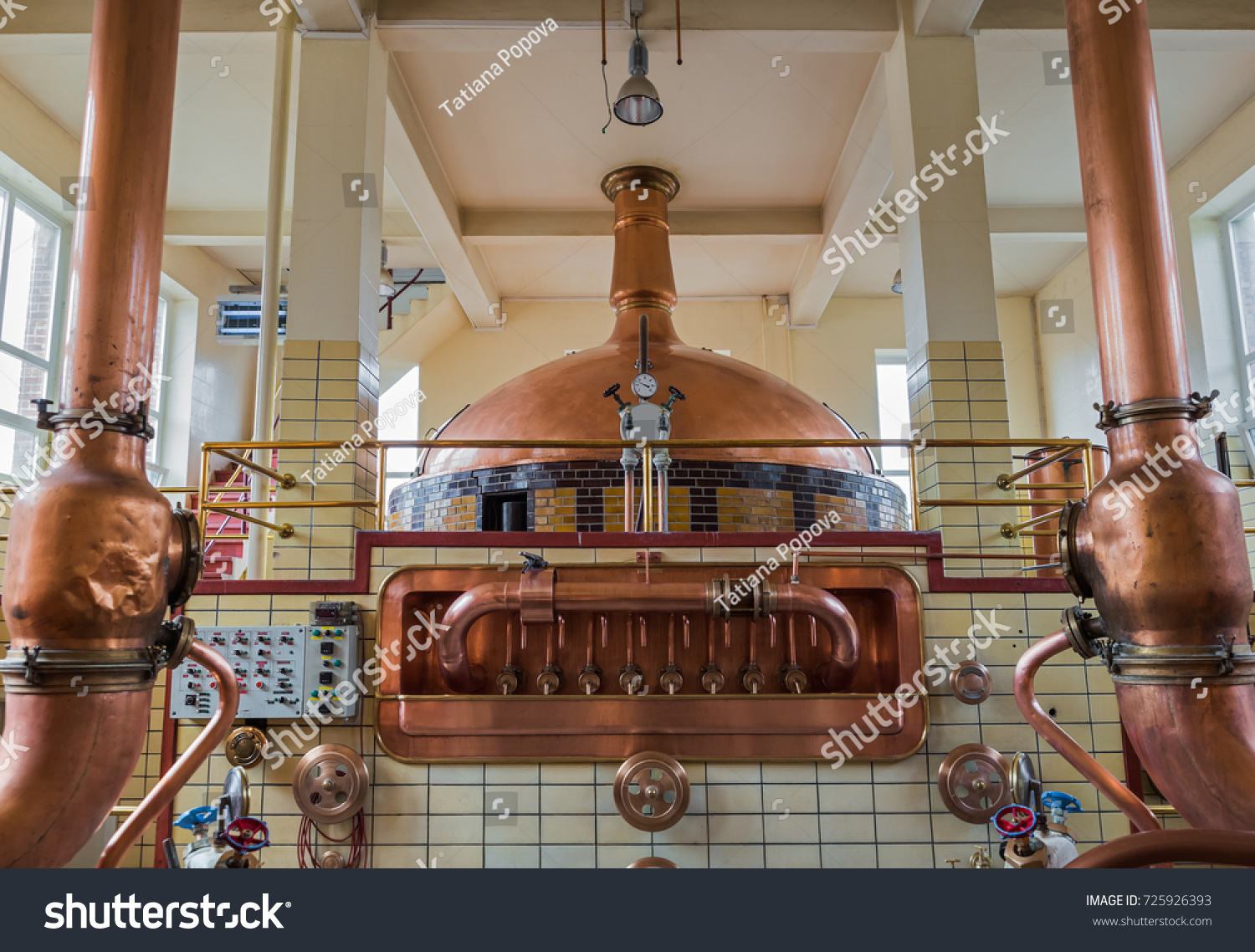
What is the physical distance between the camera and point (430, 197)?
7.91 metres

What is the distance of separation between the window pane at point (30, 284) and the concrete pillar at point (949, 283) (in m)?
6.83

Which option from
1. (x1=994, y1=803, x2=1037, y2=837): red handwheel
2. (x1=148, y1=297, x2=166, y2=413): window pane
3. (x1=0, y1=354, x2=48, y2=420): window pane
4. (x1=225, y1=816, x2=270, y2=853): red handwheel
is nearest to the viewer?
(x1=994, y1=803, x2=1037, y2=837): red handwheel

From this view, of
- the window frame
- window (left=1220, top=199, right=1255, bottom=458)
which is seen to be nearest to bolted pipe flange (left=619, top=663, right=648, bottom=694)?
the window frame

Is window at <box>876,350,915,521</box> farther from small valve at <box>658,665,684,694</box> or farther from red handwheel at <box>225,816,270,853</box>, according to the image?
red handwheel at <box>225,816,270,853</box>

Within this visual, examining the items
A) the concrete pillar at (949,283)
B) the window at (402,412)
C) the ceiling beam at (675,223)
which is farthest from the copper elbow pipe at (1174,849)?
the window at (402,412)

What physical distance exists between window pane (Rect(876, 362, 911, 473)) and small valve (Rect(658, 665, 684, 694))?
7560mm

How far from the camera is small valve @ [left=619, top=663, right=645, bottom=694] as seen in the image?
13.8ft

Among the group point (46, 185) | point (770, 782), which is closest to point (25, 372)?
point (46, 185)

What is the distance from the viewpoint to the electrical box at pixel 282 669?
13.8 feet

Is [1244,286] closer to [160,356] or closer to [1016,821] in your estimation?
[1016,821]

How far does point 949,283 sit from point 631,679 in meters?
3.10
